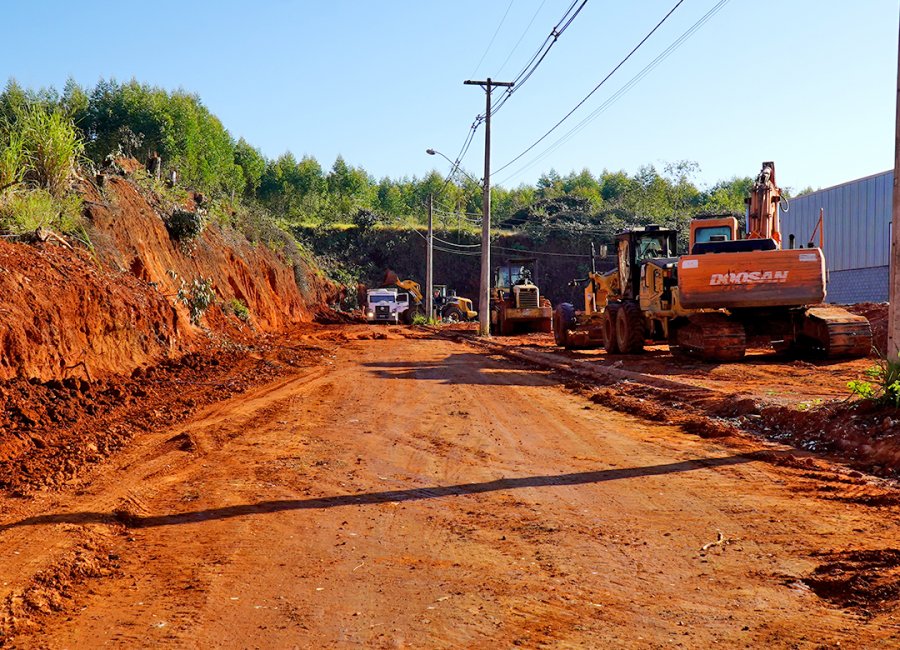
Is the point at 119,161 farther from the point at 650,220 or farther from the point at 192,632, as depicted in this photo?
the point at 650,220

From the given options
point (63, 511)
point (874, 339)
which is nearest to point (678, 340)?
point (874, 339)

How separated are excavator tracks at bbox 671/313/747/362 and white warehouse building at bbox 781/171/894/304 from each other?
16.5m

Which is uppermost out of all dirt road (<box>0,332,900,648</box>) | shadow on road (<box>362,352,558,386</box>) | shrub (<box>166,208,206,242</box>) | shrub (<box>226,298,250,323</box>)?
shrub (<box>166,208,206,242</box>)

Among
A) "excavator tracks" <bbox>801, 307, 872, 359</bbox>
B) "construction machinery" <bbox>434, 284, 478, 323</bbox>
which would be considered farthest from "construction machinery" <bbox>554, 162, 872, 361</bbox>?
"construction machinery" <bbox>434, 284, 478, 323</bbox>

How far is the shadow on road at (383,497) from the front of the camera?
6031mm

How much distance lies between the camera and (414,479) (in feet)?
24.5

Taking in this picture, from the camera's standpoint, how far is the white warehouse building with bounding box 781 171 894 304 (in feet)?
110

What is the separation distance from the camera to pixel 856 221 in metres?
35.4

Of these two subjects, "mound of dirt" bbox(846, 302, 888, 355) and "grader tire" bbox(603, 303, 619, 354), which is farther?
"grader tire" bbox(603, 303, 619, 354)

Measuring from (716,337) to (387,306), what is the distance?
37.6m

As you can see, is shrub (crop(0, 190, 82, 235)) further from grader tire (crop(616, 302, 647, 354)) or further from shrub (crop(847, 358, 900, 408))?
grader tire (crop(616, 302, 647, 354))

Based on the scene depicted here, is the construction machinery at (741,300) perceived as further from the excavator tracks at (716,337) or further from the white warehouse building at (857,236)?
the white warehouse building at (857,236)

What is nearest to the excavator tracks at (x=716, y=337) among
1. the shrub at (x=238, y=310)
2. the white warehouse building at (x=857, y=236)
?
the shrub at (x=238, y=310)

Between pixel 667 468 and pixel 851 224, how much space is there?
106ft
